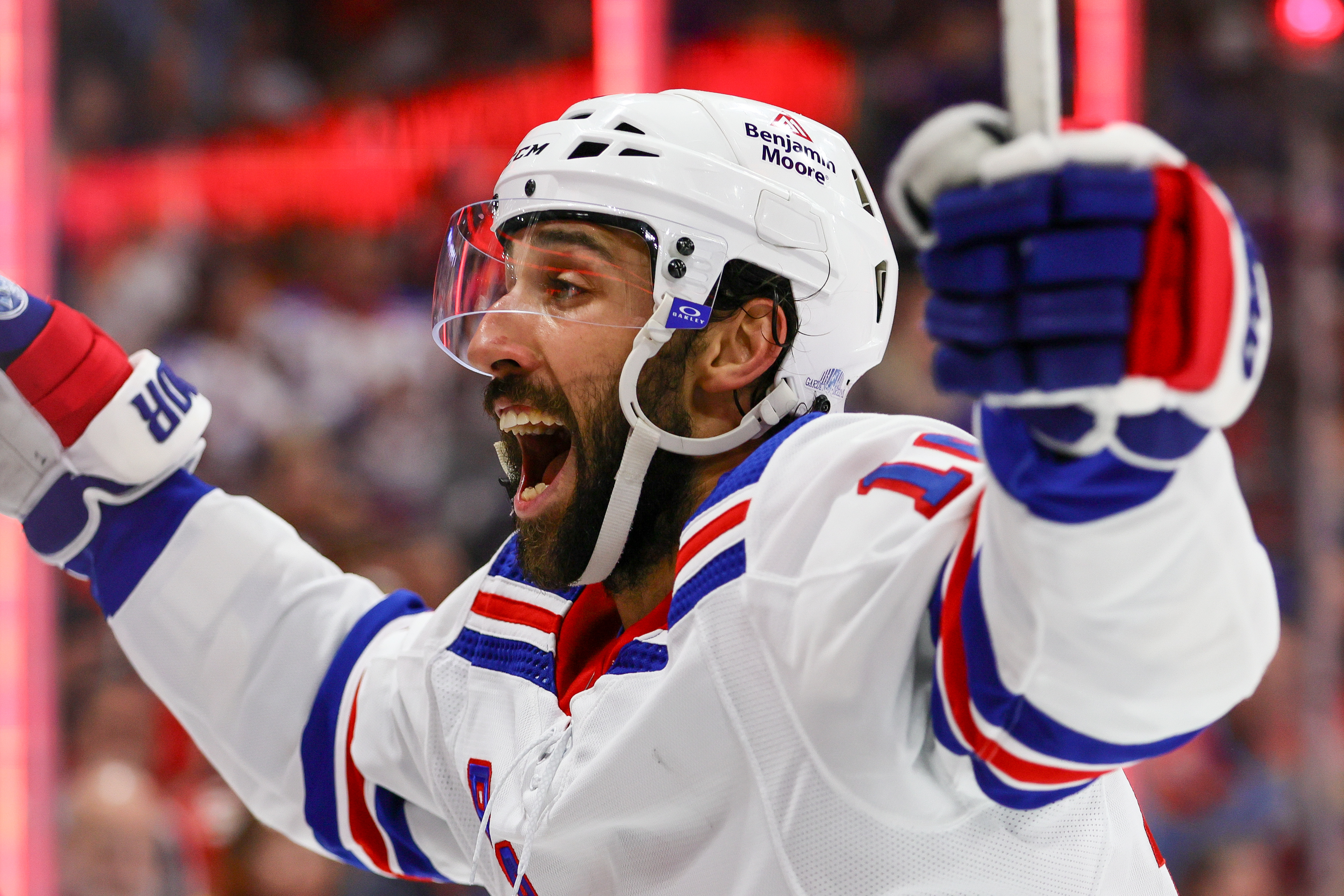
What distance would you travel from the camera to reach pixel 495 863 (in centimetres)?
174

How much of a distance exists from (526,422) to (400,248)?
271cm

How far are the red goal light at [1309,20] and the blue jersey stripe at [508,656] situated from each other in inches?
165

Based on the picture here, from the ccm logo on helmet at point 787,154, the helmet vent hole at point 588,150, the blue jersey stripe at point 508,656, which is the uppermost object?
the helmet vent hole at point 588,150

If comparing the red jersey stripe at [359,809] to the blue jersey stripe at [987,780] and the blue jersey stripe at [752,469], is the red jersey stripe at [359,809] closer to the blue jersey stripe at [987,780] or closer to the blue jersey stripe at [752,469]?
the blue jersey stripe at [752,469]

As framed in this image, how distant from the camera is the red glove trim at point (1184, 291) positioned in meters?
0.86

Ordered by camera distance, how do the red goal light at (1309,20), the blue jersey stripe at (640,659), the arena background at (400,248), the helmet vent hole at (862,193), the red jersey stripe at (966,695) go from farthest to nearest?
the red goal light at (1309,20) < the arena background at (400,248) < the helmet vent hole at (862,193) < the blue jersey stripe at (640,659) < the red jersey stripe at (966,695)

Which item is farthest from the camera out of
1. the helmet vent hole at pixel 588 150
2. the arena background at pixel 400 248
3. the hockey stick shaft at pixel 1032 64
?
the arena background at pixel 400 248

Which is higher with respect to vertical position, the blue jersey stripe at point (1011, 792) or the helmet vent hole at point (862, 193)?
the helmet vent hole at point (862, 193)

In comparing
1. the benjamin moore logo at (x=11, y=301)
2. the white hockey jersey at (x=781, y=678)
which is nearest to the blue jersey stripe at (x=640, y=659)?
the white hockey jersey at (x=781, y=678)

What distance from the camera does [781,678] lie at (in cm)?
125

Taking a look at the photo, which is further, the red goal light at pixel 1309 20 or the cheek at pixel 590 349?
the red goal light at pixel 1309 20

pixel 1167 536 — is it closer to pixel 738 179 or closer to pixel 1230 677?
pixel 1230 677

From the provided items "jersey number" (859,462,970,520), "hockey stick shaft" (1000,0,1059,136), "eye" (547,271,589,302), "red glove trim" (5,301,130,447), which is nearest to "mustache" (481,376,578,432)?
"eye" (547,271,589,302)

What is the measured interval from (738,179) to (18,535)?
2.92 meters
